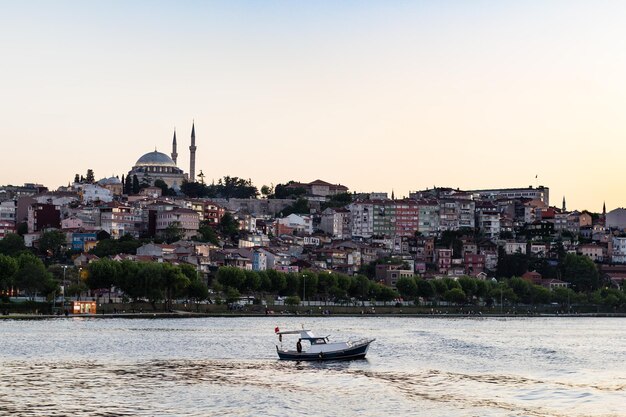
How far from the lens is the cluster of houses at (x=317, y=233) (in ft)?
489

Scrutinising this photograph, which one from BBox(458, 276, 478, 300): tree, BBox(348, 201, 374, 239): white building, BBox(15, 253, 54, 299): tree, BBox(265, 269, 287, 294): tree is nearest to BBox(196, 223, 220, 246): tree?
BBox(458, 276, 478, 300): tree

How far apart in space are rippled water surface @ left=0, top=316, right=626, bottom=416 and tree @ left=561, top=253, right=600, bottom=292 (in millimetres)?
93149

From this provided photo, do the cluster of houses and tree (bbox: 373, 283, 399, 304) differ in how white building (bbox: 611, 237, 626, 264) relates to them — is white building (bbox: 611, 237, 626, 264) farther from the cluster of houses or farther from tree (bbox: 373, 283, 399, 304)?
tree (bbox: 373, 283, 399, 304)

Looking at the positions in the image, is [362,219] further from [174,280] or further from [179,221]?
[174,280]

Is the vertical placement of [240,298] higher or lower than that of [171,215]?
lower

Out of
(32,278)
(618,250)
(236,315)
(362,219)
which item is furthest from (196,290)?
(618,250)

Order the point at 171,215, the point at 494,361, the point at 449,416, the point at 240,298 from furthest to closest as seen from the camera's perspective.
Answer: the point at 171,215, the point at 240,298, the point at 494,361, the point at 449,416

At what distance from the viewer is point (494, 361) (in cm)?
5403

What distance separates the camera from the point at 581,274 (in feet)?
538

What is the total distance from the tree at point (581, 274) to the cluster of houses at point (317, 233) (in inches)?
184

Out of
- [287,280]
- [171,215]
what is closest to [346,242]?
[171,215]

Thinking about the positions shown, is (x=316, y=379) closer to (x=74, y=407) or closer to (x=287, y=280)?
(x=74, y=407)

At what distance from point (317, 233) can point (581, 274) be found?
4322 centimetres

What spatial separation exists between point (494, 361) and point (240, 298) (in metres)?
65.5
